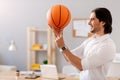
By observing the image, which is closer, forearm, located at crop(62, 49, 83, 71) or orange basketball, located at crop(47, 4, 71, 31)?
forearm, located at crop(62, 49, 83, 71)

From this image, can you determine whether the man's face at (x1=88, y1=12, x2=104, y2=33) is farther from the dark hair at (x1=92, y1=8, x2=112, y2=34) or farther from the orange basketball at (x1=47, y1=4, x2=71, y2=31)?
the orange basketball at (x1=47, y1=4, x2=71, y2=31)

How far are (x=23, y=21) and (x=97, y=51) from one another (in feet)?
10.5

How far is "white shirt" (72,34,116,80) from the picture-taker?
5.82ft

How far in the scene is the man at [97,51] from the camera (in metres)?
1.78

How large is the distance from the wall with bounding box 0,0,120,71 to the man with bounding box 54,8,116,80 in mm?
2440

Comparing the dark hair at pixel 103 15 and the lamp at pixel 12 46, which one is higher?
the dark hair at pixel 103 15

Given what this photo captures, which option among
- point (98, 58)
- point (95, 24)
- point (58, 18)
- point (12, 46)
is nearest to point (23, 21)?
point (12, 46)

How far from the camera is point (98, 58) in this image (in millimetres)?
1767

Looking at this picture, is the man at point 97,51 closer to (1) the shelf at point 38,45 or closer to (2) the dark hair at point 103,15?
(2) the dark hair at point 103,15

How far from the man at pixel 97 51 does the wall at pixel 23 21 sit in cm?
244

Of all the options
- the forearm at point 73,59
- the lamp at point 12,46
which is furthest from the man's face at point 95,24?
the lamp at point 12,46

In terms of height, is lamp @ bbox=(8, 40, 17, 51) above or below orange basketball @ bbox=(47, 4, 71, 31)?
below

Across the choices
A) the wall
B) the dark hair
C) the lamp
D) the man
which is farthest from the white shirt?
the lamp

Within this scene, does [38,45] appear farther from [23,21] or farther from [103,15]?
[103,15]
